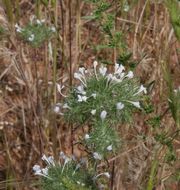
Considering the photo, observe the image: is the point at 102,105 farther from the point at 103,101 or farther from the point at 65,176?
the point at 65,176

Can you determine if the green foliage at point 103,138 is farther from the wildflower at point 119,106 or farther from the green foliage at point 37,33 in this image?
the green foliage at point 37,33

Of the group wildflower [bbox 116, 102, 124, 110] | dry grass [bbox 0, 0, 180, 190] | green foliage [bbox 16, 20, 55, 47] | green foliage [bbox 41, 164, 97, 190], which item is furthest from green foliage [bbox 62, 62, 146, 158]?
green foliage [bbox 16, 20, 55, 47]

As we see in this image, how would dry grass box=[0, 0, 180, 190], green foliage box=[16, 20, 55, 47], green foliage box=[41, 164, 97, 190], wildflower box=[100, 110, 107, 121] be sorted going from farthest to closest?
green foliage box=[16, 20, 55, 47], dry grass box=[0, 0, 180, 190], green foliage box=[41, 164, 97, 190], wildflower box=[100, 110, 107, 121]

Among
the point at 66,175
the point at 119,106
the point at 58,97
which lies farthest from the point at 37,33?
the point at 119,106

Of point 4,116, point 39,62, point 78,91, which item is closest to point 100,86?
point 78,91

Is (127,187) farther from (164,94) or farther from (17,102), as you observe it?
(17,102)

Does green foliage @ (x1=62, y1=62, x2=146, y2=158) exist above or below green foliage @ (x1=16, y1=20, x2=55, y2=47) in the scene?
above

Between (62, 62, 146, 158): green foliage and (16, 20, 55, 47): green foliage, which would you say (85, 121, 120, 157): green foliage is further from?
(16, 20, 55, 47): green foliage

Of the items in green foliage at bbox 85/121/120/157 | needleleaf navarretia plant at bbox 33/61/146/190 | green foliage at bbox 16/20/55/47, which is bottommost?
green foliage at bbox 16/20/55/47
